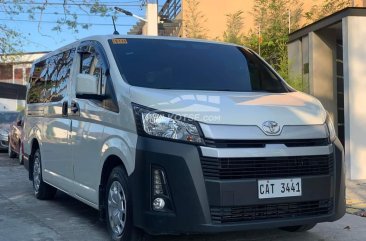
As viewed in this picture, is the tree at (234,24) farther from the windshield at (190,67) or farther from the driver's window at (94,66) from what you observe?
the driver's window at (94,66)

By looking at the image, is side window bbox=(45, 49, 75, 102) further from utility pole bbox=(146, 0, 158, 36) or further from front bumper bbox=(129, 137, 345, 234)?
utility pole bbox=(146, 0, 158, 36)

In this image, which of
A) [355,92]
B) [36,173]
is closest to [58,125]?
[36,173]

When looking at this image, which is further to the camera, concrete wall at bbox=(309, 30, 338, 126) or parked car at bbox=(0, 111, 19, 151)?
parked car at bbox=(0, 111, 19, 151)

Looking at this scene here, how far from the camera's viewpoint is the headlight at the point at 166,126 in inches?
171

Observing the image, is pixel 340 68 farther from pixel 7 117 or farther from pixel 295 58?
pixel 7 117

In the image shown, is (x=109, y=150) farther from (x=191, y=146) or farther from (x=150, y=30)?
(x=150, y=30)

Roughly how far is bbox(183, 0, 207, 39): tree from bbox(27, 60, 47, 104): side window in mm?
9440

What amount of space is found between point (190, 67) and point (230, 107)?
1.10 m

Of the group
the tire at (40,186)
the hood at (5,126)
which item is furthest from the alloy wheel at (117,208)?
the hood at (5,126)

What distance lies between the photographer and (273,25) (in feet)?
53.1

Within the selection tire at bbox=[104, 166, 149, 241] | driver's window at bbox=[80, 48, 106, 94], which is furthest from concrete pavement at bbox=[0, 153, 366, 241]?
driver's window at bbox=[80, 48, 106, 94]

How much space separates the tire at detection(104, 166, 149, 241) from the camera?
4.73m

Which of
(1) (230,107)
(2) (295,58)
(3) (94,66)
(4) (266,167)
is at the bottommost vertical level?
(4) (266,167)

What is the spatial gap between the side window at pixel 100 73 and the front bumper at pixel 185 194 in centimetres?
76
